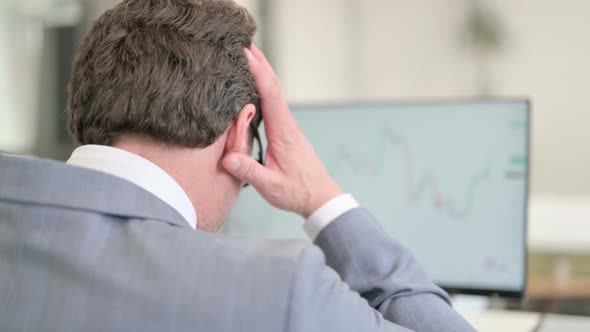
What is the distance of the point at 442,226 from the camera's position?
131cm

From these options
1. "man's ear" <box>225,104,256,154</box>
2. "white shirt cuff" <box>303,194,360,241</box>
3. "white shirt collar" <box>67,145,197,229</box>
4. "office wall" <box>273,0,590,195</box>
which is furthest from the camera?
"office wall" <box>273,0,590,195</box>

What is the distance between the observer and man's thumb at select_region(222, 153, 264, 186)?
87 centimetres

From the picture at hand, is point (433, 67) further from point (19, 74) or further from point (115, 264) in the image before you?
point (115, 264)

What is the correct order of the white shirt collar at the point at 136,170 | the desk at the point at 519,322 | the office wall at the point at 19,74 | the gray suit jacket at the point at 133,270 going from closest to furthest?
the gray suit jacket at the point at 133,270 → the white shirt collar at the point at 136,170 → the desk at the point at 519,322 → the office wall at the point at 19,74

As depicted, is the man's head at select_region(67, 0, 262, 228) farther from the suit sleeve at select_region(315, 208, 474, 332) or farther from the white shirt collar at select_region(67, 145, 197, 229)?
the suit sleeve at select_region(315, 208, 474, 332)

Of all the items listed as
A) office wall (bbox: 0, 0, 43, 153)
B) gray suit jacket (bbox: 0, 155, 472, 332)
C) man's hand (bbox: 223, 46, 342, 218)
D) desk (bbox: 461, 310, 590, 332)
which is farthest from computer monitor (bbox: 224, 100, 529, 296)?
office wall (bbox: 0, 0, 43, 153)

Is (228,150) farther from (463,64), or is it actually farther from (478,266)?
(463,64)

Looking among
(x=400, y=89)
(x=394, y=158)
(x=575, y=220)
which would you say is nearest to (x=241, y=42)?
(x=394, y=158)

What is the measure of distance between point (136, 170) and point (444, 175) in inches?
28.1

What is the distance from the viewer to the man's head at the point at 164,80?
0.76 m

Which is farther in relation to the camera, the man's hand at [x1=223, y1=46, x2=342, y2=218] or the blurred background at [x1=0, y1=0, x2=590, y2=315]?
the blurred background at [x1=0, y1=0, x2=590, y2=315]

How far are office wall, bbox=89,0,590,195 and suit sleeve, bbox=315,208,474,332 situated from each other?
6.36ft

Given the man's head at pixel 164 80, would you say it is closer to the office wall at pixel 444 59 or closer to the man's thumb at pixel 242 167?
the man's thumb at pixel 242 167

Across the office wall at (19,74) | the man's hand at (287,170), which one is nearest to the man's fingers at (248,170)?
the man's hand at (287,170)
